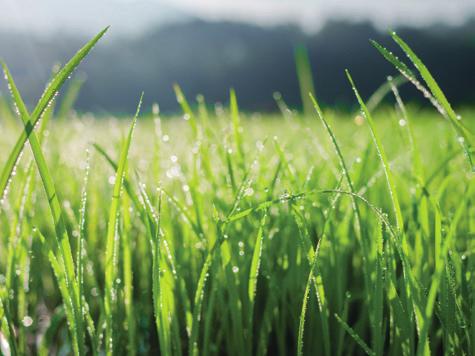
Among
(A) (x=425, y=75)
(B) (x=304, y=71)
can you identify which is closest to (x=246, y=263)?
(A) (x=425, y=75)

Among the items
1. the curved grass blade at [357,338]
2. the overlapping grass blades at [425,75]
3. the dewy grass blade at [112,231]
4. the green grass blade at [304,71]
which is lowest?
the curved grass blade at [357,338]

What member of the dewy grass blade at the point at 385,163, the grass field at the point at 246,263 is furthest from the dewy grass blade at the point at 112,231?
the dewy grass blade at the point at 385,163

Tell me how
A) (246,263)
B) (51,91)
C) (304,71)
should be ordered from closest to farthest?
(51,91) → (246,263) → (304,71)

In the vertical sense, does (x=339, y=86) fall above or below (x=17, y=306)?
above

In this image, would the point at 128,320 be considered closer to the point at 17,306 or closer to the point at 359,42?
the point at 17,306

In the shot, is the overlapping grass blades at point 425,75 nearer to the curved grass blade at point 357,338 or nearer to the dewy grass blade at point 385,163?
the dewy grass blade at point 385,163

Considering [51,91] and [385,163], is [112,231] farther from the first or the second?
[385,163]

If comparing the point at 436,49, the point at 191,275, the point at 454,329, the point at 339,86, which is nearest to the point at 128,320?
the point at 191,275

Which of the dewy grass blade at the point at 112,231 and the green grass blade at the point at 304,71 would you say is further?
the green grass blade at the point at 304,71

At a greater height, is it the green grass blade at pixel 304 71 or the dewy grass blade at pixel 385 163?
the green grass blade at pixel 304 71

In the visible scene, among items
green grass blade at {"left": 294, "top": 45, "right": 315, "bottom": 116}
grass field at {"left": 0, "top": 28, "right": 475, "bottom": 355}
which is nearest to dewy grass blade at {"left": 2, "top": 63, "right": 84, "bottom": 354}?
grass field at {"left": 0, "top": 28, "right": 475, "bottom": 355}

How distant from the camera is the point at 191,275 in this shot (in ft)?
1.90

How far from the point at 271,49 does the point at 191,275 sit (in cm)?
885

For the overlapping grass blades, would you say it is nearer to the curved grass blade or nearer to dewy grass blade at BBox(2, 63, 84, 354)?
the curved grass blade
